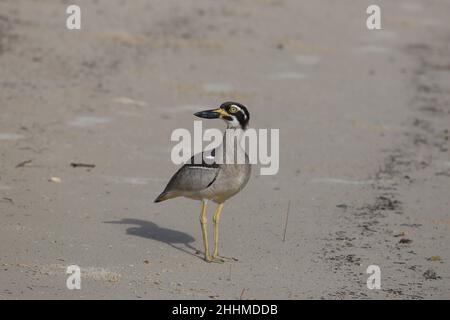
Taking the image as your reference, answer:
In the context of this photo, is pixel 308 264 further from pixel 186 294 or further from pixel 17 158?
pixel 17 158

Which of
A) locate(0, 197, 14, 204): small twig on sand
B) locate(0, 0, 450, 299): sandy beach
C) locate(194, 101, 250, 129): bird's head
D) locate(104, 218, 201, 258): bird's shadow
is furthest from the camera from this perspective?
locate(0, 197, 14, 204): small twig on sand

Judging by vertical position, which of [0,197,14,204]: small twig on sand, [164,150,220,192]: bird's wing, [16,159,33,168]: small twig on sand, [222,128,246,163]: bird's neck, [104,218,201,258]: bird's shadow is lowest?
[104,218,201,258]: bird's shadow

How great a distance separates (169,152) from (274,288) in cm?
459

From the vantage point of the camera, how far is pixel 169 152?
42.8ft

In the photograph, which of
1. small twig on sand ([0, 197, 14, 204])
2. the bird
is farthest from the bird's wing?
small twig on sand ([0, 197, 14, 204])

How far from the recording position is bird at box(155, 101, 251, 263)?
9297 mm

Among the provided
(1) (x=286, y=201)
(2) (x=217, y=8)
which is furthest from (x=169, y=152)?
(2) (x=217, y=8)

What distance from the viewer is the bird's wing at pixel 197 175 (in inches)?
367

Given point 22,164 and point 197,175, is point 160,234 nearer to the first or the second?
point 197,175

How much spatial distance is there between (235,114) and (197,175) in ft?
2.18

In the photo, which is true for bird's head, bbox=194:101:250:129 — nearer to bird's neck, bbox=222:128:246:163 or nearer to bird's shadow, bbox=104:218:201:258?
bird's neck, bbox=222:128:246:163

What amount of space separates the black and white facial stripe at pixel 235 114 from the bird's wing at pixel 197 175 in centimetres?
35

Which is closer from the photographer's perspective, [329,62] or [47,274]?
[47,274]

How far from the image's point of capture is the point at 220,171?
30.5 ft
